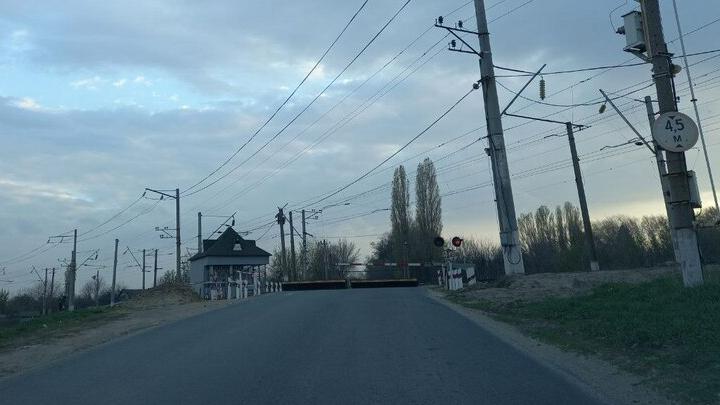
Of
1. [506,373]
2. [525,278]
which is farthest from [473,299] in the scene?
[506,373]

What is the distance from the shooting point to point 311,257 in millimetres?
98000

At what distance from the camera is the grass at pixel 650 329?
7.60 m

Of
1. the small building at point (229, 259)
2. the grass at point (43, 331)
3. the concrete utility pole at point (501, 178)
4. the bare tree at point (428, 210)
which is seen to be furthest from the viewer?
the bare tree at point (428, 210)

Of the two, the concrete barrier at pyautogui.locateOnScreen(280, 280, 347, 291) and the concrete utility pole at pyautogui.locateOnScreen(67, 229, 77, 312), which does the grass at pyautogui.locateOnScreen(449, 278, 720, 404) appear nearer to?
the concrete barrier at pyautogui.locateOnScreen(280, 280, 347, 291)

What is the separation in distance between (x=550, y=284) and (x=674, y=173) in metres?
9.14

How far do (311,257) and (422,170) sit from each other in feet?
114

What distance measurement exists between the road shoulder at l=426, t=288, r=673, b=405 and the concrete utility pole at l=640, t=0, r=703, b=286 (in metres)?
4.49

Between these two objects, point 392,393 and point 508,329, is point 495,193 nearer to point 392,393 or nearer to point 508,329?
point 508,329

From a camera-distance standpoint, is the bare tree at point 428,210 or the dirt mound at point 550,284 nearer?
the dirt mound at point 550,284

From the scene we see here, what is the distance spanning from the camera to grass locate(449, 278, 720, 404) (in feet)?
24.9

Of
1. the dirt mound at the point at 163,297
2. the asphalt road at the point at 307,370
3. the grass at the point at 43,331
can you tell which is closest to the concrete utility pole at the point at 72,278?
the dirt mound at the point at 163,297

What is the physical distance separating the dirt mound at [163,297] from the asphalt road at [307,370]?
19290 millimetres

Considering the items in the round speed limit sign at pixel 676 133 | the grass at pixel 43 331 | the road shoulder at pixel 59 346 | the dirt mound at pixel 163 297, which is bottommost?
the road shoulder at pixel 59 346

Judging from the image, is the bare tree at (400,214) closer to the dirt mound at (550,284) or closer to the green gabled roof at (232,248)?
the green gabled roof at (232,248)
